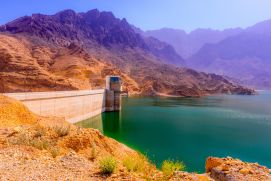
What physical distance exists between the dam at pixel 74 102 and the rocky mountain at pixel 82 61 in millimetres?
13183

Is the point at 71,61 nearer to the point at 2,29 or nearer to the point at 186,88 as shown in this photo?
the point at 186,88

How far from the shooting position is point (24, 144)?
7.81 m

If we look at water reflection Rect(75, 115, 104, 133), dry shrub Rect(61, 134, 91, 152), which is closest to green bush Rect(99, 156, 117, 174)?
dry shrub Rect(61, 134, 91, 152)

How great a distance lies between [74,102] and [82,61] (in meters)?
45.6

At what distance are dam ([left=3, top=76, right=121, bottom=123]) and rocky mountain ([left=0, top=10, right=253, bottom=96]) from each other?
1318 centimetres

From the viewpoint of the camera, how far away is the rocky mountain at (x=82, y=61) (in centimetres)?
5766

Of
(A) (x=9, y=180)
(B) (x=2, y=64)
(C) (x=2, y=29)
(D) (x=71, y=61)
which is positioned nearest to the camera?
(A) (x=9, y=180)

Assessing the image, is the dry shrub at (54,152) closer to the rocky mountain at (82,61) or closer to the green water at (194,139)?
the green water at (194,139)

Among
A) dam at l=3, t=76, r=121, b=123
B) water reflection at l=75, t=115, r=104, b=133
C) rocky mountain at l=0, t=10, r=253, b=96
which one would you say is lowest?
water reflection at l=75, t=115, r=104, b=133

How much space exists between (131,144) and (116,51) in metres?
133

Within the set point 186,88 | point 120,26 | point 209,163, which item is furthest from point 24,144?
point 120,26

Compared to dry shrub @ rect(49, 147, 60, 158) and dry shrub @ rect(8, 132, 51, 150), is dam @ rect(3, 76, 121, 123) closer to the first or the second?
dry shrub @ rect(8, 132, 51, 150)

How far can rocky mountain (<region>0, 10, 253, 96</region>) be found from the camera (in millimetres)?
57656

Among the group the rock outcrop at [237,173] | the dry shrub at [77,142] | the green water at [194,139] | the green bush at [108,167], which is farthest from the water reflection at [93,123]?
the green bush at [108,167]
